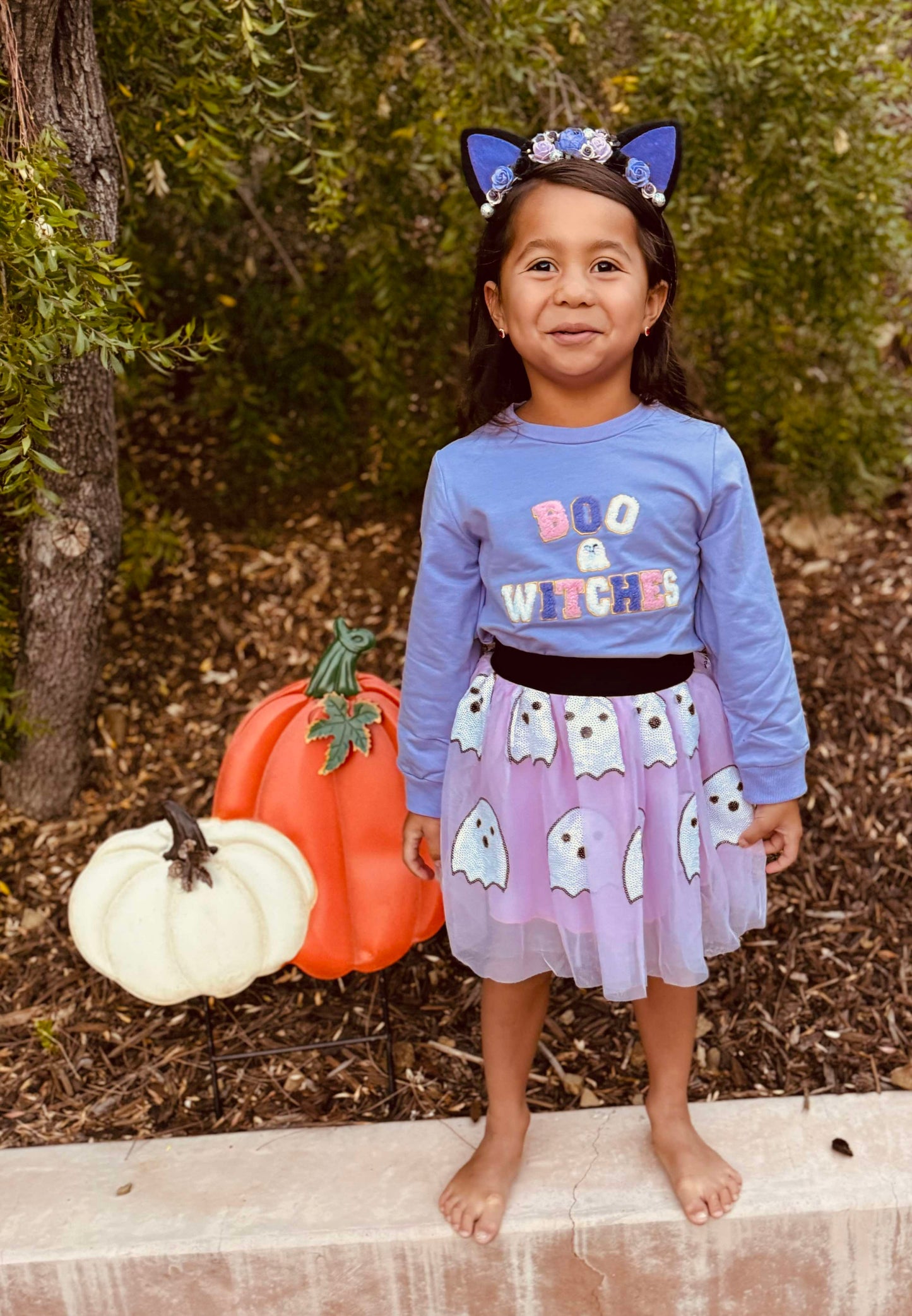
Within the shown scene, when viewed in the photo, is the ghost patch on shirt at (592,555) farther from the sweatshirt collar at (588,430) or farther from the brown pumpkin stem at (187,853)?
the brown pumpkin stem at (187,853)

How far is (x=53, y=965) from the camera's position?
2424 mm

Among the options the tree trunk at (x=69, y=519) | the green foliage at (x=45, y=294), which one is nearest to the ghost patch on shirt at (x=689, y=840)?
the green foliage at (x=45, y=294)

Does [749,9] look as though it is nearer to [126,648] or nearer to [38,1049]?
[126,648]

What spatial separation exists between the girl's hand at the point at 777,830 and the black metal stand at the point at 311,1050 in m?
0.70

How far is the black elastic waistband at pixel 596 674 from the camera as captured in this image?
1.67 m

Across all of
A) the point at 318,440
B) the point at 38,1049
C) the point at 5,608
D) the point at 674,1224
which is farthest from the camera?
the point at 318,440

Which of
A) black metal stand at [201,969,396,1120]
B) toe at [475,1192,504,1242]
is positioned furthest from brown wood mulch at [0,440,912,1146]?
toe at [475,1192,504,1242]

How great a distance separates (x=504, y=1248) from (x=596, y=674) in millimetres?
900

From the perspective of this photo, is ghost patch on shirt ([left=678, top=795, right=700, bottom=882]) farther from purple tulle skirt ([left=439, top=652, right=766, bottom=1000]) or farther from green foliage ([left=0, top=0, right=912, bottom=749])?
green foliage ([left=0, top=0, right=912, bottom=749])

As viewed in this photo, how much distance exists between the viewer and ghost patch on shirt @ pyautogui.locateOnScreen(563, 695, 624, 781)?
1644 mm

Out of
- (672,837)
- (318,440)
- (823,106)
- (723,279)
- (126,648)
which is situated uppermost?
(823,106)

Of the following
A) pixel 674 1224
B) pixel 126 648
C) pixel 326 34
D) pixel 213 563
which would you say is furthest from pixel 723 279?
pixel 674 1224

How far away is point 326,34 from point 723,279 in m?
1.02

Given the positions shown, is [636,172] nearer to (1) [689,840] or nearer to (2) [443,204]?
(1) [689,840]
